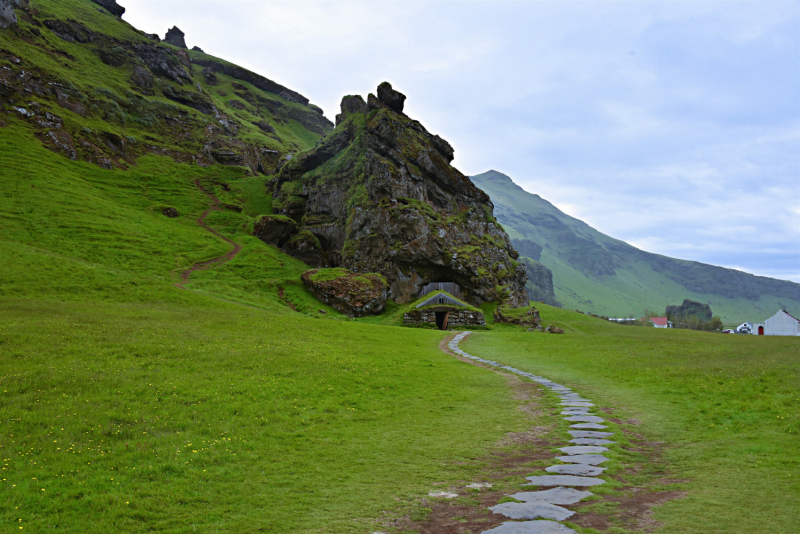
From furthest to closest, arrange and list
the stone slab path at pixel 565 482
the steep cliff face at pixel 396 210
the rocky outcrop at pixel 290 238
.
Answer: the rocky outcrop at pixel 290 238 → the steep cliff face at pixel 396 210 → the stone slab path at pixel 565 482

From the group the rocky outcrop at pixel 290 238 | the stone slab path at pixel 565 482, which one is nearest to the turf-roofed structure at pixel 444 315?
the rocky outcrop at pixel 290 238

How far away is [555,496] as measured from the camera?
967 cm

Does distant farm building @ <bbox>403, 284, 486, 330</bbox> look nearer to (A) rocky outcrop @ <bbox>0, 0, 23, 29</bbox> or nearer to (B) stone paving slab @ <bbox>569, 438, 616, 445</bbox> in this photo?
(B) stone paving slab @ <bbox>569, 438, 616, 445</bbox>

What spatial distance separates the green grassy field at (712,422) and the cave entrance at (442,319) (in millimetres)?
37500

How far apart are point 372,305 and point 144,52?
16974cm

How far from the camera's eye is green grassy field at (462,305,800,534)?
8477 mm

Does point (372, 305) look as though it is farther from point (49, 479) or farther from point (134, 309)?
point (49, 479)

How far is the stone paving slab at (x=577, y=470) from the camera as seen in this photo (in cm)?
1148

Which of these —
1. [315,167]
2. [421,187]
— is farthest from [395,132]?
[315,167]

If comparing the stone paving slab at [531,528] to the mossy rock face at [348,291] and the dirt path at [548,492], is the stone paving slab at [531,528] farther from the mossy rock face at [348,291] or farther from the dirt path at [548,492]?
the mossy rock face at [348,291]

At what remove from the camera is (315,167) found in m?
127

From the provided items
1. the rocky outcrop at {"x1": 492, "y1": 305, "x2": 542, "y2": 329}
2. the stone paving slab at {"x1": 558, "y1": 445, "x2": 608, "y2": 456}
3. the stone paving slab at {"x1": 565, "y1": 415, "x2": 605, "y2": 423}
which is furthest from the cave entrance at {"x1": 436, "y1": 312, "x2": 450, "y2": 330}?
the stone paving slab at {"x1": 558, "y1": 445, "x2": 608, "y2": 456}

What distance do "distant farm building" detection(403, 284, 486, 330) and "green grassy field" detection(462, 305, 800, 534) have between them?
122 feet

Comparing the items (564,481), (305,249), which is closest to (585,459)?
(564,481)
